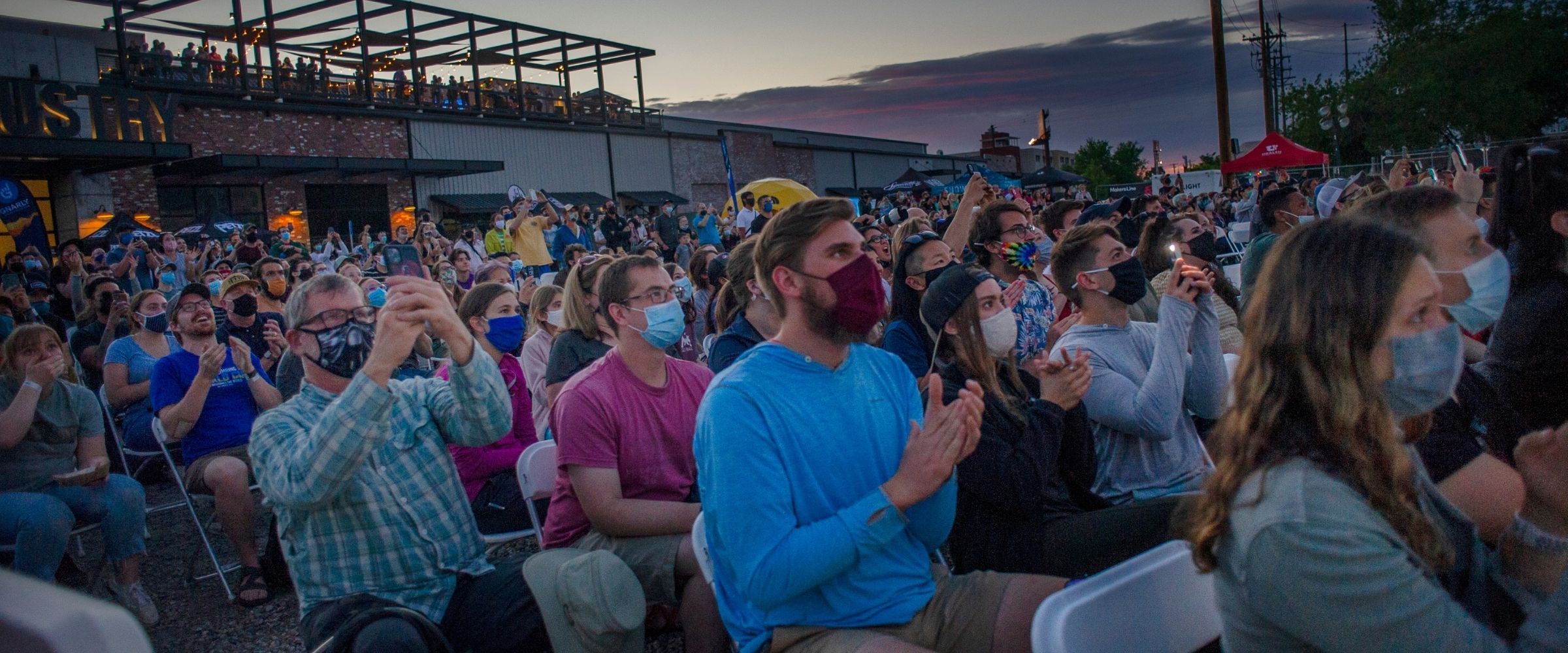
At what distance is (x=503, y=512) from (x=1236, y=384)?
3341mm

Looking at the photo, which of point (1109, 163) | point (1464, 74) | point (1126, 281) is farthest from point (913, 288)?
point (1109, 163)

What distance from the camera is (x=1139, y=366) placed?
3.65 metres

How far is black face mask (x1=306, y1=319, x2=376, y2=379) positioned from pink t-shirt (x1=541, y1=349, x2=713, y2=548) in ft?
2.29

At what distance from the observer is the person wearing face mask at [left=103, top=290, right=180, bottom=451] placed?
612cm

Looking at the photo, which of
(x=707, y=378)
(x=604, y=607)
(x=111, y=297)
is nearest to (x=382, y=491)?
(x=604, y=607)

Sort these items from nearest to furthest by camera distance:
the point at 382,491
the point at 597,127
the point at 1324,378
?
1. the point at 1324,378
2. the point at 382,491
3. the point at 597,127

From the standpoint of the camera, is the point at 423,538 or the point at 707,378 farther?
the point at 707,378

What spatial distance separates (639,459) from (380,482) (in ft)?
2.91

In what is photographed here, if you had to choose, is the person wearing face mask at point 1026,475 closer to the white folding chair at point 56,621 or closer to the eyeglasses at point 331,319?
the eyeglasses at point 331,319

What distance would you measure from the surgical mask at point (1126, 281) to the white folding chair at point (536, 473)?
7.69 ft

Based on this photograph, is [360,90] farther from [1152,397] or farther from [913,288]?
[1152,397]

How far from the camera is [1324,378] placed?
5.60ft

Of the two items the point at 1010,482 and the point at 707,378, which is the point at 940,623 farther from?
the point at 707,378

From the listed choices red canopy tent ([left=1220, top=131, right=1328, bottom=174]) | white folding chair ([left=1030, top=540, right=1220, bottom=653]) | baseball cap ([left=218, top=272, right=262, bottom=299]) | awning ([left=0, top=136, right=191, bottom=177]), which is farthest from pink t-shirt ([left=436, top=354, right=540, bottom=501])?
red canopy tent ([left=1220, top=131, right=1328, bottom=174])
